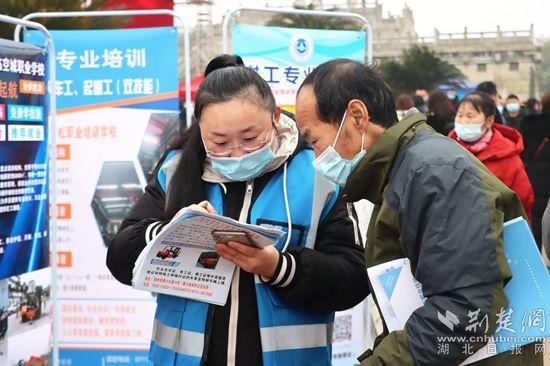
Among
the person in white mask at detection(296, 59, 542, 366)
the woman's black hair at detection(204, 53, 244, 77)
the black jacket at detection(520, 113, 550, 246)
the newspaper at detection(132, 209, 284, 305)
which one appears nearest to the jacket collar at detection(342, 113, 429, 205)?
the person in white mask at detection(296, 59, 542, 366)

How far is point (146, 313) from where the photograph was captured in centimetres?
455

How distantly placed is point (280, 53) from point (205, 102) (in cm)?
205

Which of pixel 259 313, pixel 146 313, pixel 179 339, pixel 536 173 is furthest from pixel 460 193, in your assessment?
pixel 536 173

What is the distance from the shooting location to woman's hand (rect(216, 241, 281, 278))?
217cm

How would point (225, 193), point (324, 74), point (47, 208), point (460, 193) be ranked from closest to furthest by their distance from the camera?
point (460, 193), point (324, 74), point (225, 193), point (47, 208)

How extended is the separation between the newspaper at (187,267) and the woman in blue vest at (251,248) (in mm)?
37

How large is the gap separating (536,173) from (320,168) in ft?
16.4

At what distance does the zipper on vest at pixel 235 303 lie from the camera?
87.1 inches

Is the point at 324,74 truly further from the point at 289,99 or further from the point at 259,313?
the point at 289,99

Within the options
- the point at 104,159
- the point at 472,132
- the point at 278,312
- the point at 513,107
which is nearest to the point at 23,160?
the point at 104,159

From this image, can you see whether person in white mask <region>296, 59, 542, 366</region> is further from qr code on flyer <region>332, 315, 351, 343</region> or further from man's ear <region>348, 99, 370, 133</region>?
qr code on flyer <region>332, 315, 351, 343</region>

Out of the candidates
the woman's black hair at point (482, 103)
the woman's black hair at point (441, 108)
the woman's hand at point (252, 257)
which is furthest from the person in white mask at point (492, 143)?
the woman's hand at point (252, 257)

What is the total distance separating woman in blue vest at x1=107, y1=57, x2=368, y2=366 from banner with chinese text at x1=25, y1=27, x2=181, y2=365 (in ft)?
6.99

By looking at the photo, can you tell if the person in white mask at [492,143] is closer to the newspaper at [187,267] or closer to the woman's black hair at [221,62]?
the woman's black hair at [221,62]
